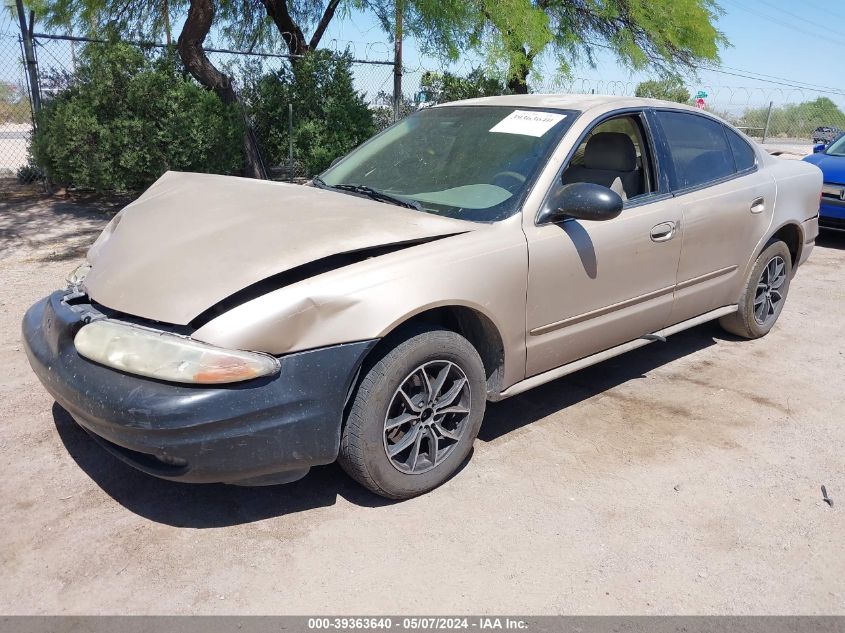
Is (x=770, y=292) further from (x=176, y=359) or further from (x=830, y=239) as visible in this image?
(x=830, y=239)

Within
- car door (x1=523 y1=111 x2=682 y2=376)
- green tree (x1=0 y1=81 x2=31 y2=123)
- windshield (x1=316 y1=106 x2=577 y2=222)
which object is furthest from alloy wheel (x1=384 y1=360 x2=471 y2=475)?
green tree (x1=0 y1=81 x2=31 y2=123)

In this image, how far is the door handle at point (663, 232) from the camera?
13.3ft

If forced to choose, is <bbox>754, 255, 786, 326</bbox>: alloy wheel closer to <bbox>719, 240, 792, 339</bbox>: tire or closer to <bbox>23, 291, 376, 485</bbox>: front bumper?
<bbox>719, 240, 792, 339</bbox>: tire

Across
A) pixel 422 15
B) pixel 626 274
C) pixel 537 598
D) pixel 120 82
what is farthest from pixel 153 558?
pixel 422 15

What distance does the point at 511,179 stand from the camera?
12.0 feet

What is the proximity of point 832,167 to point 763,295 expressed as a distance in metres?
4.76

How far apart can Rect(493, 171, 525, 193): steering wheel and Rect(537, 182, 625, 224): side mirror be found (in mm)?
174

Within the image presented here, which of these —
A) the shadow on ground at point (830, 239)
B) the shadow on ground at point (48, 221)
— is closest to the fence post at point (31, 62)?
the shadow on ground at point (48, 221)

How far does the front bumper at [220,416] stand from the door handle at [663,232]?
1983 mm

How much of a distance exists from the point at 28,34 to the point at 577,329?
875 cm

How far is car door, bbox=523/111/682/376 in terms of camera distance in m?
3.54

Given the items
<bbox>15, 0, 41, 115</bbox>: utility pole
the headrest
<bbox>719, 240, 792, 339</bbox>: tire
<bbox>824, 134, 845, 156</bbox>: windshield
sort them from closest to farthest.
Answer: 1. the headrest
2. <bbox>719, 240, 792, 339</bbox>: tire
3. <bbox>15, 0, 41, 115</bbox>: utility pole
4. <bbox>824, 134, 845, 156</bbox>: windshield
